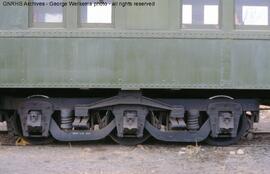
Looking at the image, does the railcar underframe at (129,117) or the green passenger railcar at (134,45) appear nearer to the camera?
the green passenger railcar at (134,45)

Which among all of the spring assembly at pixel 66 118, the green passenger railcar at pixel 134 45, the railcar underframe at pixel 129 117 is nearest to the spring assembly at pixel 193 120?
the railcar underframe at pixel 129 117

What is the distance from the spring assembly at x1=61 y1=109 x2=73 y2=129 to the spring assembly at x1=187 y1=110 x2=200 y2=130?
193cm

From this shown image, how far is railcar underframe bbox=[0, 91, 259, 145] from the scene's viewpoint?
28.5 feet

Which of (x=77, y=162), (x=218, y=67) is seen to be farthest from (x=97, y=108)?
(x=218, y=67)

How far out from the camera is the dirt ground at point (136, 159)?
7027 millimetres

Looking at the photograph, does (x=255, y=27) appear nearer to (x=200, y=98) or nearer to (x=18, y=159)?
(x=200, y=98)

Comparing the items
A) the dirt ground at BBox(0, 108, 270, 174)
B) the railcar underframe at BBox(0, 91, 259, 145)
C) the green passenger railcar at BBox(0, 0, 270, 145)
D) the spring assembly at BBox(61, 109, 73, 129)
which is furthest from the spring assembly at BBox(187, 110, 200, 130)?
the spring assembly at BBox(61, 109, 73, 129)

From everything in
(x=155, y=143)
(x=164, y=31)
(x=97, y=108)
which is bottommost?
(x=155, y=143)

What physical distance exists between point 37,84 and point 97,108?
1050 mm

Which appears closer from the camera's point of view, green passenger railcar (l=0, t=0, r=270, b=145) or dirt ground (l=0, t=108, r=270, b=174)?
dirt ground (l=0, t=108, r=270, b=174)

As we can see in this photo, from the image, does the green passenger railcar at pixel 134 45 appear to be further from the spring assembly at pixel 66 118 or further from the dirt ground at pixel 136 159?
the dirt ground at pixel 136 159

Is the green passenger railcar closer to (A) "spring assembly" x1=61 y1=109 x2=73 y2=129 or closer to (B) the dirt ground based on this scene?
(A) "spring assembly" x1=61 y1=109 x2=73 y2=129

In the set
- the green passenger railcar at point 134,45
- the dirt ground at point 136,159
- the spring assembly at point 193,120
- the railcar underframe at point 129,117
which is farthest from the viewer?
the spring assembly at point 193,120

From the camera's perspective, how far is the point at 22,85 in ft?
27.4
